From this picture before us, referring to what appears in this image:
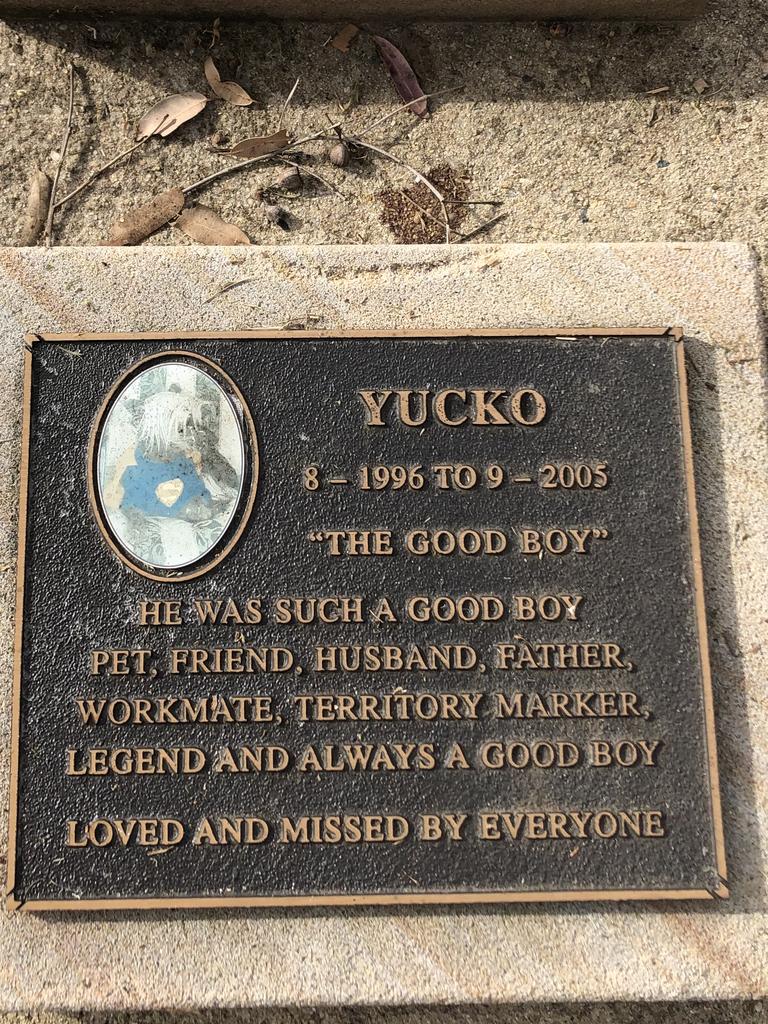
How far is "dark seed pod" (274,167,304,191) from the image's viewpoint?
2730 millimetres

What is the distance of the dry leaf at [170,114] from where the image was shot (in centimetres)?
275

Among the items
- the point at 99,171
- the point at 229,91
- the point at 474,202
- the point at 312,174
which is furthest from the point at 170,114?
the point at 474,202

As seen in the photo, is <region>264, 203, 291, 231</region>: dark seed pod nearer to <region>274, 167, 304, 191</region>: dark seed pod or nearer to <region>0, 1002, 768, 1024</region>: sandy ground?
<region>274, 167, 304, 191</region>: dark seed pod

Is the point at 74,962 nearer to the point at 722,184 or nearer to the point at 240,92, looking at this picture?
the point at 240,92

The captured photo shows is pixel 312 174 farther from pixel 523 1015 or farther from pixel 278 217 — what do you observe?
pixel 523 1015

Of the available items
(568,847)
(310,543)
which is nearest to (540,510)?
(310,543)

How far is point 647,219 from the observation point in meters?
2.70

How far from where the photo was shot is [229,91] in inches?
109

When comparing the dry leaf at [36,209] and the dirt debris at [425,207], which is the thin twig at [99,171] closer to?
the dry leaf at [36,209]

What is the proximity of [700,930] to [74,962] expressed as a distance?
180 centimetres

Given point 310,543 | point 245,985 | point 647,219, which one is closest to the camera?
point 245,985

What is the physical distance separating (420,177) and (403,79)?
14.9 inches

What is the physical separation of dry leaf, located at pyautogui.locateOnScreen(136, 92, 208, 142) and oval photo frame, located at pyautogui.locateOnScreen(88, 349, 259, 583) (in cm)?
97

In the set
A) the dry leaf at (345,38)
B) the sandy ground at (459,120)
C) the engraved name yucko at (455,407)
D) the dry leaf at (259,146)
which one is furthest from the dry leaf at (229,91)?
the engraved name yucko at (455,407)
